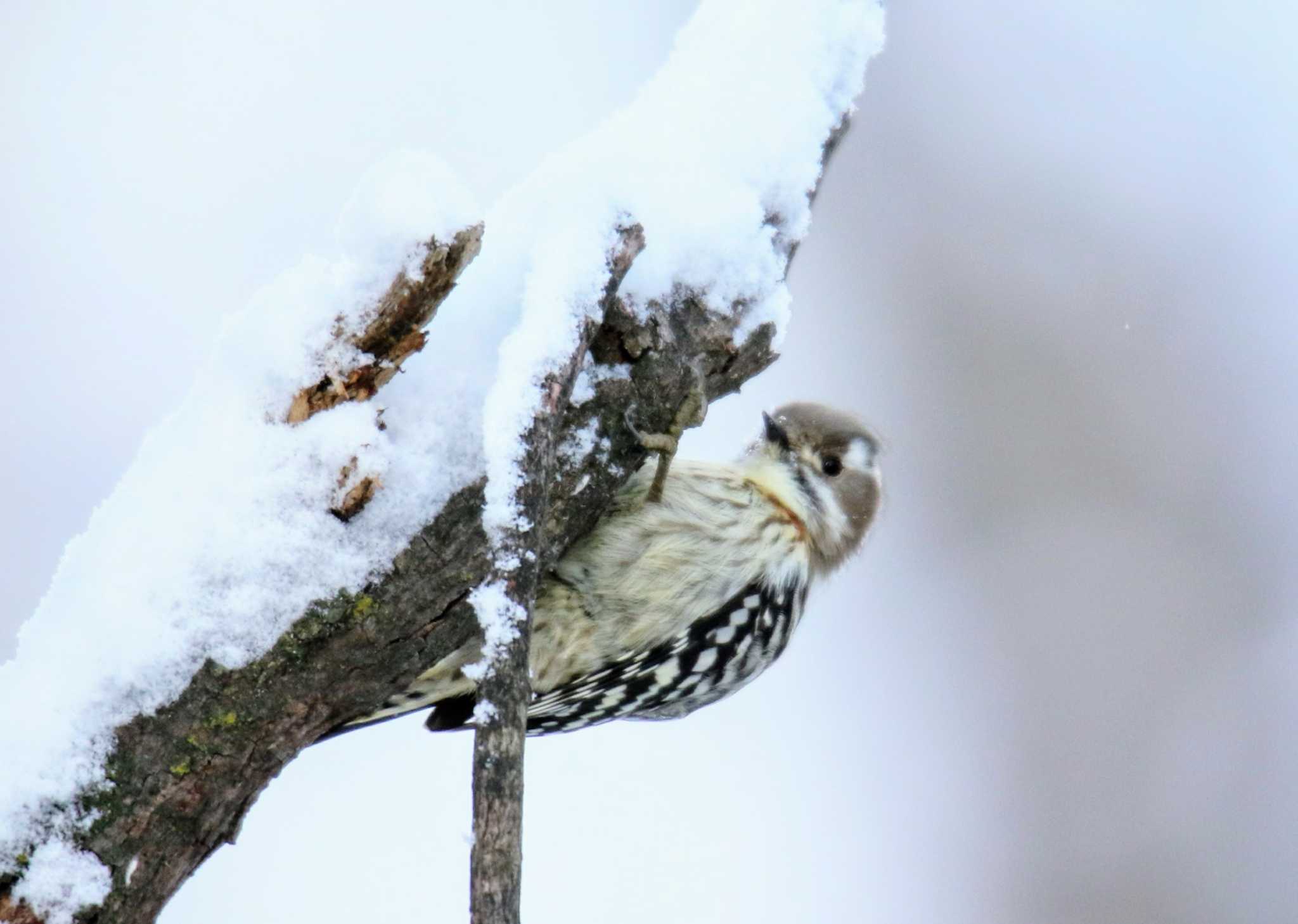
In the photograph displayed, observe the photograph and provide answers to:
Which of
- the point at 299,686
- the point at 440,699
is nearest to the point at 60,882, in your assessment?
the point at 299,686

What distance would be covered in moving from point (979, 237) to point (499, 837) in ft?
16.2

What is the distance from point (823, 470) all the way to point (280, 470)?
1737 mm

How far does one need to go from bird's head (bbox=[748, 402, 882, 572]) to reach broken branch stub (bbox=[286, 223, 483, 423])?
4.50 feet

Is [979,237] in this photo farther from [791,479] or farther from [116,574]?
[116,574]

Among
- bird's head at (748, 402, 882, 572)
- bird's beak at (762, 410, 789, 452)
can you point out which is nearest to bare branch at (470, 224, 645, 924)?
bird's head at (748, 402, 882, 572)

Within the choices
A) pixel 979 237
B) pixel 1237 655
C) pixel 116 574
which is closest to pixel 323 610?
pixel 116 574

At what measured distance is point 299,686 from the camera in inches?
74.7

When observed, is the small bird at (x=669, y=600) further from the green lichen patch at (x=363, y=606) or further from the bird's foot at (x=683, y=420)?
the green lichen patch at (x=363, y=606)

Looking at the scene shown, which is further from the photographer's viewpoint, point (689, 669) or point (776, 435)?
point (776, 435)

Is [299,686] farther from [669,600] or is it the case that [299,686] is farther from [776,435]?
[776,435]

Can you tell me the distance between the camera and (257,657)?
1.86 m

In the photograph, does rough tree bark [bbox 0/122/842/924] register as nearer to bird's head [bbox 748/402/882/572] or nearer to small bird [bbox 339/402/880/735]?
small bird [bbox 339/402/880/735]

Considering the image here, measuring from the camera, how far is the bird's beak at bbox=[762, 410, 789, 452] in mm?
3232

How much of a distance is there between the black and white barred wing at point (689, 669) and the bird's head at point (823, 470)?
0.23m
